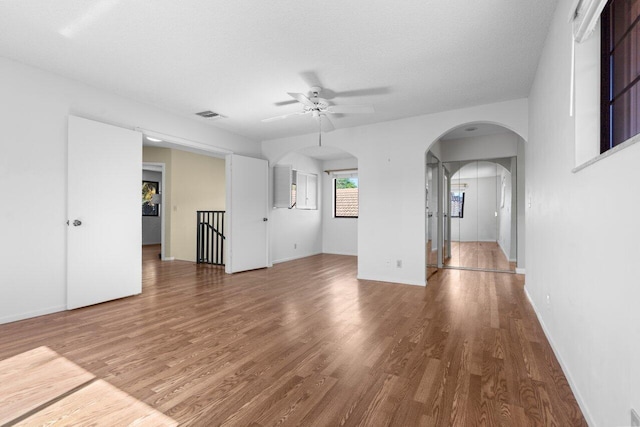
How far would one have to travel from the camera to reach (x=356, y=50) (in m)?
2.85

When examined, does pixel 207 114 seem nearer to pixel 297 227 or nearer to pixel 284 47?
pixel 284 47

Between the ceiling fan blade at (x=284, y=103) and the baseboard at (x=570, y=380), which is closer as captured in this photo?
the baseboard at (x=570, y=380)

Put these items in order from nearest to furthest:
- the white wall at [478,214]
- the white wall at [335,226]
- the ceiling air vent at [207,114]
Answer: the ceiling air vent at [207,114] → the white wall at [478,214] → the white wall at [335,226]

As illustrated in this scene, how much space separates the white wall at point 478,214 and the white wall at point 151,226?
8.59m

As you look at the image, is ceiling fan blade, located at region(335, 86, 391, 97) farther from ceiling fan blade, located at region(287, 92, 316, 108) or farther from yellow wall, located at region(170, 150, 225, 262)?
yellow wall, located at region(170, 150, 225, 262)

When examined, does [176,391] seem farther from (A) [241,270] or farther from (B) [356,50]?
(A) [241,270]

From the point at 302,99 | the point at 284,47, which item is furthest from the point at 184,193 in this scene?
the point at 284,47

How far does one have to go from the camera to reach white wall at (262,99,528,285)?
4680mm

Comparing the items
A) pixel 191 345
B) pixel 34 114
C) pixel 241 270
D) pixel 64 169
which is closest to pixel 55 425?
pixel 191 345

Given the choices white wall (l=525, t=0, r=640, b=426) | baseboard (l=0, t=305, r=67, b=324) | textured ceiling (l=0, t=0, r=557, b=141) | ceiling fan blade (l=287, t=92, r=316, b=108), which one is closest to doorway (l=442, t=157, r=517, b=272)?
textured ceiling (l=0, t=0, r=557, b=141)

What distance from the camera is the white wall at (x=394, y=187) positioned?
468 cm

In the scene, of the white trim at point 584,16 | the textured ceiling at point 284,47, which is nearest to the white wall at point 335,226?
the textured ceiling at point 284,47

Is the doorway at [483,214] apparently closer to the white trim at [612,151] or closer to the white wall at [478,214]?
the white wall at [478,214]

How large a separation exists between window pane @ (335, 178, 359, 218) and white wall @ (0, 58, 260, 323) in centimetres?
578
